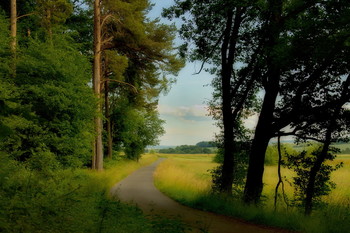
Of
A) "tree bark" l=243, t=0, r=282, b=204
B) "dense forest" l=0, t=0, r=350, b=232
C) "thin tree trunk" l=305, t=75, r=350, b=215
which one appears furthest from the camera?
"tree bark" l=243, t=0, r=282, b=204

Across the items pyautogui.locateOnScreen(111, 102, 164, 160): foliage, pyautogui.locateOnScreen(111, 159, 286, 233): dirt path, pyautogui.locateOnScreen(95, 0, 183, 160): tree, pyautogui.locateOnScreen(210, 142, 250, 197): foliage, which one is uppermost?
pyautogui.locateOnScreen(95, 0, 183, 160): tree

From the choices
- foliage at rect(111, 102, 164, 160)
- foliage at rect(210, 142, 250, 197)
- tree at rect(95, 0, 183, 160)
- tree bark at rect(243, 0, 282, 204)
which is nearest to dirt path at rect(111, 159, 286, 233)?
tree bark at rect(243, 0, 282, 204)

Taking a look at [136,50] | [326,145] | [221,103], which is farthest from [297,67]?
[136,50]

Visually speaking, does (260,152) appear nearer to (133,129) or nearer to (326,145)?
(326,145)

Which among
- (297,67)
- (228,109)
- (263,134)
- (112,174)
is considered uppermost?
(297,67)

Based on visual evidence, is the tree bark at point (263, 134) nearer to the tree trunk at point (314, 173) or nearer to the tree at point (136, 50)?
the tree trunk at point (314, 173)

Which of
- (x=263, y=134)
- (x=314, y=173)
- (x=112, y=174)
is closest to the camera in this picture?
(x=314, y=173)

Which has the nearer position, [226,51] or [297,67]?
[297,67]

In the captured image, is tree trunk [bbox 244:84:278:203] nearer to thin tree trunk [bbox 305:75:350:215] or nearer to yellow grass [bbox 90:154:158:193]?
thin tree trunk [bbox 305:75:350:215]

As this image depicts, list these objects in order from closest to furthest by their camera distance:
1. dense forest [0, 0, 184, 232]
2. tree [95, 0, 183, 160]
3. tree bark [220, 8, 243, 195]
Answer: dense forest [0, 0, 184, 232]
tree bark [220, 8, 243, 195]
tree [95, 0, 183, 160]

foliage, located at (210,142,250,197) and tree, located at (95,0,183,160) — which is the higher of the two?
tree, located at (95,0,183,160)

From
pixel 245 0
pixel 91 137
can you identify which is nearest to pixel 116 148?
pixel 91 137

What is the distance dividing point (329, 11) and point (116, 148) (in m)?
28.4

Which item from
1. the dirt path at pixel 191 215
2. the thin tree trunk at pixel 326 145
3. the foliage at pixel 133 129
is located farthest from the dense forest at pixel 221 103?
the foliage at pixel 133 129
